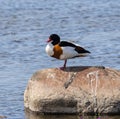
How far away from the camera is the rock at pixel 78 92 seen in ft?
47.3

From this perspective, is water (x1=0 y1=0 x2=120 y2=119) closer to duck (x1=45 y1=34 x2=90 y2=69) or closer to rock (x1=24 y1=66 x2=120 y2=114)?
rock (x1=24 y1=66 x2=120 y2=114)

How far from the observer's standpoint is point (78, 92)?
1443 centimetres

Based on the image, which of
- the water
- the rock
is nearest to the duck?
the rock

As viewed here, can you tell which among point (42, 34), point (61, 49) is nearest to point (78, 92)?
point (61, 49)

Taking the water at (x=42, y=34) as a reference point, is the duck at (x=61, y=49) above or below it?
above

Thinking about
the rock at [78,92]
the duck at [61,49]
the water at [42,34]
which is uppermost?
the duck at [61,49]

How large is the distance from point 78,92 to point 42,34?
10.5m

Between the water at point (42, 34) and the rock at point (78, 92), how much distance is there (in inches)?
9.7

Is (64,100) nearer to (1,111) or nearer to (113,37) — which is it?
(1,111)

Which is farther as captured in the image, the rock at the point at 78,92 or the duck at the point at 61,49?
the duck at the point at 61,49

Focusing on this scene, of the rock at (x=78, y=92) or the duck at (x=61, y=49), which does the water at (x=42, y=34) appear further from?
the duck at (x=61, y=49)

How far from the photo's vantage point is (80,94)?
1442 centimetres

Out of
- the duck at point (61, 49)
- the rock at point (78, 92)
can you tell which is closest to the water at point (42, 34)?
the rock at point (78, 92)

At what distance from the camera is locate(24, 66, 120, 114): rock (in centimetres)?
1441
